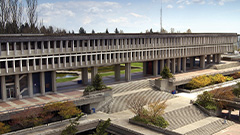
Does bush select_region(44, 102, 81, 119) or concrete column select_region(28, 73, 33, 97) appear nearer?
bush select_region(44, 102, 81, 119)

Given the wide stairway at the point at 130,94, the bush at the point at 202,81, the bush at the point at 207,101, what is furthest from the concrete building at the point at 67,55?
the bush at the point at 207,101

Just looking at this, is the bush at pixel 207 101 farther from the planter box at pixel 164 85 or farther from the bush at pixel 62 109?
the bush at pixel 62 109

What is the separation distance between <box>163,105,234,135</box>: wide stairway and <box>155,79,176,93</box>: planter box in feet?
41.8

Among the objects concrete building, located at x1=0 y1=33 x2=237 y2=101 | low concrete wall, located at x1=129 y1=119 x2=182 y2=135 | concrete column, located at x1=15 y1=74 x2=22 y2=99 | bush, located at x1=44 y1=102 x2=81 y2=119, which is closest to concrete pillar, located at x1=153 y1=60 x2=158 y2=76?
concrete building, located at x1=0 y1=33 x2=237 y2=101

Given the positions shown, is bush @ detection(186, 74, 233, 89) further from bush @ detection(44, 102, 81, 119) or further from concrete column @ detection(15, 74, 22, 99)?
concrete column @ detection(15, 74, 22, 99)

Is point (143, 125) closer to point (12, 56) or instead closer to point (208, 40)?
point (12, 56)

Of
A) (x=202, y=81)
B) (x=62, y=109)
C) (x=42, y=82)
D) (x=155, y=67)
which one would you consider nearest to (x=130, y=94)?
(x=42, y=82)

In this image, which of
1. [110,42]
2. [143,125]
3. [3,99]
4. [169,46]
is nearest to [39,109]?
[3,99]

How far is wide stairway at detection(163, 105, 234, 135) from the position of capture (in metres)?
44.5

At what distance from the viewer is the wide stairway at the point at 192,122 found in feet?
146

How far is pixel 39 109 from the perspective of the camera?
135 feet

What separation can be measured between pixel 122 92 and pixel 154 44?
19.4m

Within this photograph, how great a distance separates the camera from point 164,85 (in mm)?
65375

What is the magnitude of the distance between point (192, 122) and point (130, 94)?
1503 cm
